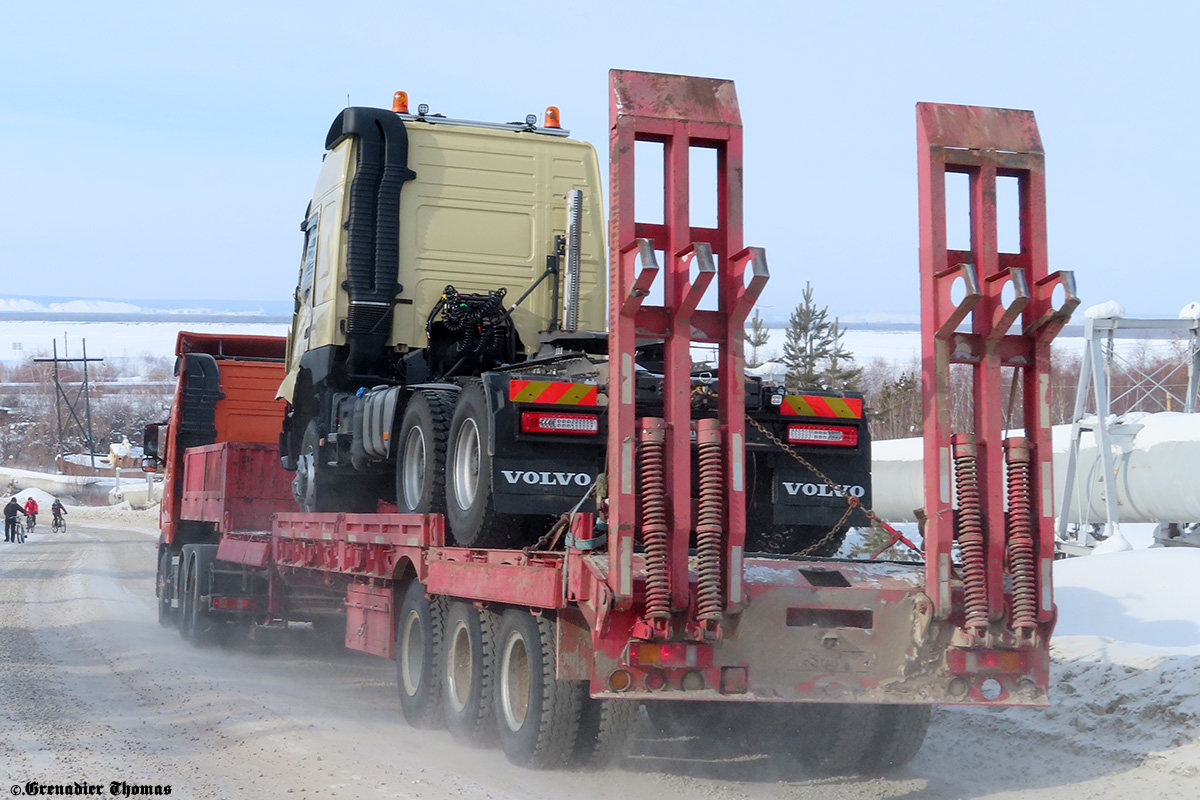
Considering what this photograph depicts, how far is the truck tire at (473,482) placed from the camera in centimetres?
754

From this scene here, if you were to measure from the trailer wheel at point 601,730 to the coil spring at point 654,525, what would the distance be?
1149 millimetres

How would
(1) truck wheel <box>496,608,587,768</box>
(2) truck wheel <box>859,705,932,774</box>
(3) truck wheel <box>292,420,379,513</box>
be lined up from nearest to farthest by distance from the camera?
1. (1) truck wheel <box>496,608,587,768</box>
2. (2) truck wheel <box>859,705,932,774</box>
3. (3) truck wheel <box>292,420,379,513</box>

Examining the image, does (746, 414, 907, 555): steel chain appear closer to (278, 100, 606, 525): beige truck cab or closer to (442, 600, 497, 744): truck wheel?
(442, 600, 497, 744): truck wheel

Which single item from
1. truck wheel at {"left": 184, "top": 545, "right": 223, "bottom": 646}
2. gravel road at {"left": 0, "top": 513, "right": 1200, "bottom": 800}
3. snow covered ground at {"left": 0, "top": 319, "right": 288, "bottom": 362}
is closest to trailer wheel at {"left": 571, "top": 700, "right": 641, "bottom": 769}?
gravel road at {"left": 0, "top": 513, "right": 1200, "bottom": 800}

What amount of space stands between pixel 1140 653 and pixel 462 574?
15.9 feet

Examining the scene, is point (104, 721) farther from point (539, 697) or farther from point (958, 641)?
point (958, 641)

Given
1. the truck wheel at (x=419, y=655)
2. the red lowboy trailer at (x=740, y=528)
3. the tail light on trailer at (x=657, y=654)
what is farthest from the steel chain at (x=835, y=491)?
the truck wheel at (x=419, y=655)

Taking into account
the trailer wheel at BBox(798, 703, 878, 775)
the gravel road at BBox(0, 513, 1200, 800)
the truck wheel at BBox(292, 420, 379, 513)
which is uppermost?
the truck wheel at BBox(292, 420, 379, 513)

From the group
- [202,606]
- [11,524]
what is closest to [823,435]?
[202,606]

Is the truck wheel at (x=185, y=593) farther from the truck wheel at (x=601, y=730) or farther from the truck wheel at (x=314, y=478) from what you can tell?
the truck wheel at (x=601, y=730)

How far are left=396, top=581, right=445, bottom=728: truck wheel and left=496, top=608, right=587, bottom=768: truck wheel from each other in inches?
44.6

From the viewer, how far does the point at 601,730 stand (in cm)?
685

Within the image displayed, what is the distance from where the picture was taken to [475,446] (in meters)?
7.87

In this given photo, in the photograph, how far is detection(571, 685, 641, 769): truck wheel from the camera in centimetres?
683
